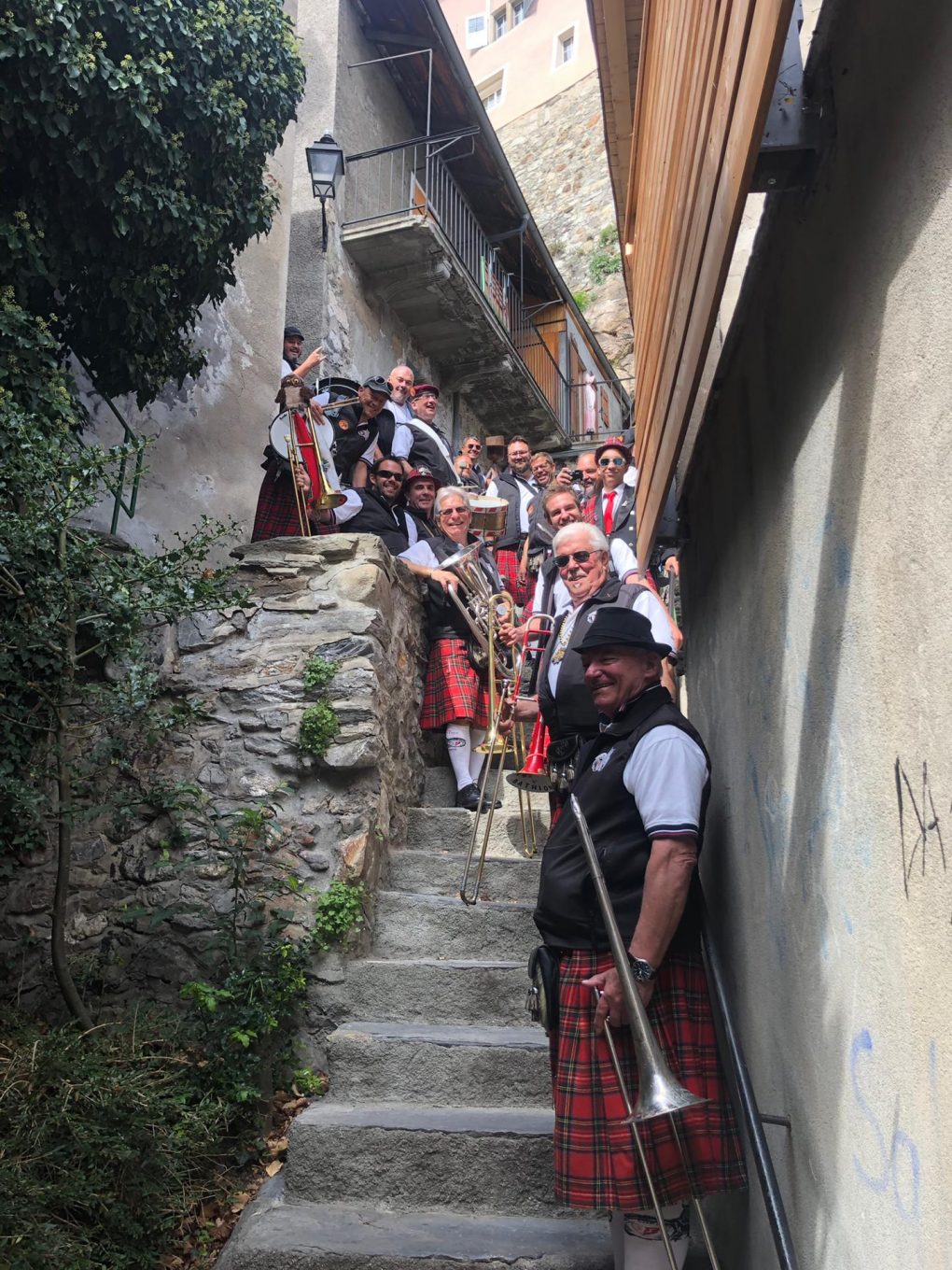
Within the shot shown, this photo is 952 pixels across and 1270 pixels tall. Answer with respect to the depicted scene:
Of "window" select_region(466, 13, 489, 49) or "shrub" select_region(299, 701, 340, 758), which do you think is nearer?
"shrub" select_region(299, 701, 340, 758)

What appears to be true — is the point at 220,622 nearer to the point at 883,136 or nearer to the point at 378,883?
the point at 378,883

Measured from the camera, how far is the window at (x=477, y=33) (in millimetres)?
38281

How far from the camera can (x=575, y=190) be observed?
30031mm

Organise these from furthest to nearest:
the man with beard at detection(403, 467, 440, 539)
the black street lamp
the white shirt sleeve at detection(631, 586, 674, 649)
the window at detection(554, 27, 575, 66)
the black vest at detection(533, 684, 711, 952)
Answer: the window at detection(554, 27, 575, 66)
the black street lamp
the man with beard at detection(403, 467, 440, 539)
the white shirt sleeve at detection(631, 586, 674, 649)
the black vest at detection(533, 684, 711, 952)

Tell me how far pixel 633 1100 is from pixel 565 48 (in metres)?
38.6

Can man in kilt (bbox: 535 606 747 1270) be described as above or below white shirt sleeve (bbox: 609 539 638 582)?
below

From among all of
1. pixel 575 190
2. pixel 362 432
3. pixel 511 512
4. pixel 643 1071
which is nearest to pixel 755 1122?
pixel 643 1071

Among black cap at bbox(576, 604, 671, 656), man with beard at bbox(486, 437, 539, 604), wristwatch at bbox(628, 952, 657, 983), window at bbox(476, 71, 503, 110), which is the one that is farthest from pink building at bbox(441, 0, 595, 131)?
wristwatch at bbox(628, 952, 657, 983)

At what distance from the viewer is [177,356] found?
673 cm

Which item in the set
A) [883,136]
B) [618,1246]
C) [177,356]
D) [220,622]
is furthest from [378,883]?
[883,136]

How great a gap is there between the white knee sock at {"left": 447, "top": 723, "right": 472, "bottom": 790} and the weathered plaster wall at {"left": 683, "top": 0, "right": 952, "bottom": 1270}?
3.65 metres

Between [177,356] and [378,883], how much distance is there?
3.77 meters

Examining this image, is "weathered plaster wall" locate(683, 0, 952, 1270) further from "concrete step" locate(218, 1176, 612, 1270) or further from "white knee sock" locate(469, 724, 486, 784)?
"white knee sock" locate(469, 724, 486, 784)

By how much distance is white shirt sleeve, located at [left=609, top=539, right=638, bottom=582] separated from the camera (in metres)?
5.84
